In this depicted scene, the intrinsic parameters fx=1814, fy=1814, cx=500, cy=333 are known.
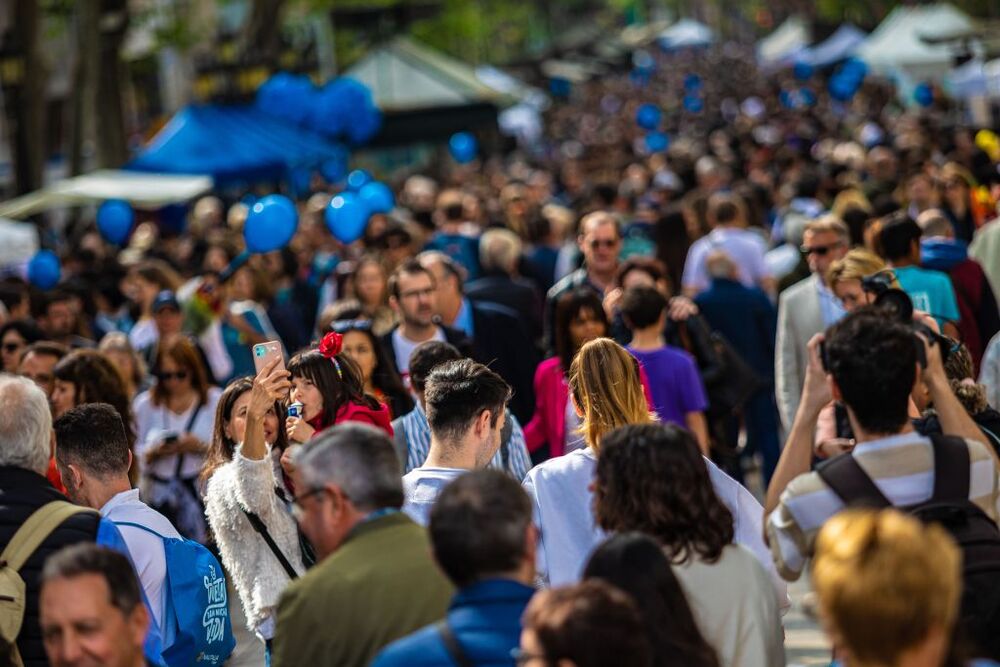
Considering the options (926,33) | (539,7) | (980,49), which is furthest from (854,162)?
(539,7)

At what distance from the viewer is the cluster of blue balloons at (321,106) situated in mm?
27406

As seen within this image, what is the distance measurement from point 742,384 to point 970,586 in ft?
15.7

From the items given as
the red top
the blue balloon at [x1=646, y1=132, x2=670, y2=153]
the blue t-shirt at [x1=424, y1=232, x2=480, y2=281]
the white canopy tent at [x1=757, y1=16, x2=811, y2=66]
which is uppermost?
the red top

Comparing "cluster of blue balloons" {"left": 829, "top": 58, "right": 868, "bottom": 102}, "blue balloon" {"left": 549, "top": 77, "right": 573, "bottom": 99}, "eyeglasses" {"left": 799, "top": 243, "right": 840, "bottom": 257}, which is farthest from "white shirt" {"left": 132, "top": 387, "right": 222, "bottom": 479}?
"blue balloon" {"left": 549, "top": 77, "right": 573, "bottom": 99}

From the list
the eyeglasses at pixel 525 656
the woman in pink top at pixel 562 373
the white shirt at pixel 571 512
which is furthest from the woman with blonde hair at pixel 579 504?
the woman in pink top at pixel 562 373

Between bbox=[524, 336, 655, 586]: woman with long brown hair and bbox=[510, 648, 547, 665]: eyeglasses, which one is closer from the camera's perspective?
bbox=[510, 648, 547, 665]: eyeglasses

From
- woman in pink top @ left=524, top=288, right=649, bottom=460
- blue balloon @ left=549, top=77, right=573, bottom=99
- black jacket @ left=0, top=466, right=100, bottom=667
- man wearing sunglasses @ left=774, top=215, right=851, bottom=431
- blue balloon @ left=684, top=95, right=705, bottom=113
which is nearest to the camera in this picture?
black jacket @ left=0, top=466, right=100, bottom=667

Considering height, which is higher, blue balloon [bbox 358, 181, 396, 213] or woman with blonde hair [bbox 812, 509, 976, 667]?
woman with blonde hair [bbox 812, 509, 976, 667]

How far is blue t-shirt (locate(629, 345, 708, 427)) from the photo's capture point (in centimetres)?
825

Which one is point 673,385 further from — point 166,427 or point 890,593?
point 890,593

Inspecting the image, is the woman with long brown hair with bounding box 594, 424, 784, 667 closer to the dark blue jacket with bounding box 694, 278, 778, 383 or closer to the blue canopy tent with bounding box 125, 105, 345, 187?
the dark blue jacket with bounding box 694, 278, 778, 383

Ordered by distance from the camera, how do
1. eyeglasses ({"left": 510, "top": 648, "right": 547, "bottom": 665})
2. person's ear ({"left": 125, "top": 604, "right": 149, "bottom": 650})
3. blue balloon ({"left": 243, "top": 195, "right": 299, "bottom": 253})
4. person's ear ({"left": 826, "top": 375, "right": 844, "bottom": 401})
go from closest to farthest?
eyeglasses ({"left": 510, "top": 648, "right": 547, "bottom": 665}) < person's ear ({"left": 125, "top": 604, "right": 149, "bottom": 650}) < person's ear ({"left": 826, "top": 375, "right": 844, "bottom": 401}) < blue balloon ({"left": 243, "top": 195, "right": 299, "bottom": 253})

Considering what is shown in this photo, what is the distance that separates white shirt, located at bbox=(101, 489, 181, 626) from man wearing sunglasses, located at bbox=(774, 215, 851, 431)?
3980 millimetres

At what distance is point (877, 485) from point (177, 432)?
541 cm
